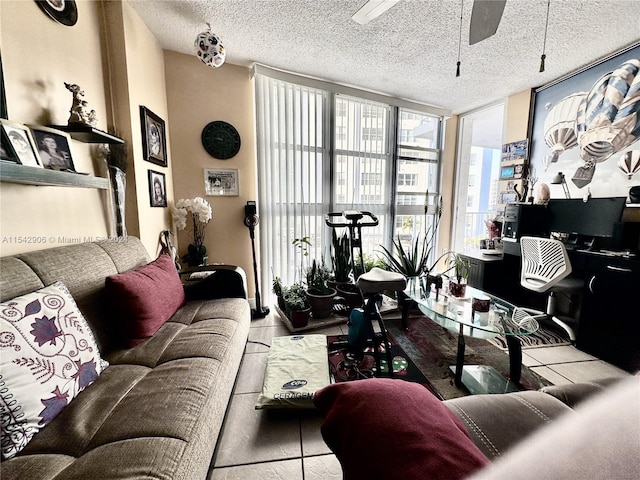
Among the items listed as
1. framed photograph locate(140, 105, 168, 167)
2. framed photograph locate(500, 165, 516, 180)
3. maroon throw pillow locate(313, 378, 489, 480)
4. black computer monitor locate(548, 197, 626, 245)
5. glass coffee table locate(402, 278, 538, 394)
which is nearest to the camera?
maroon throw pillow locate(313, 378, 489, 480)

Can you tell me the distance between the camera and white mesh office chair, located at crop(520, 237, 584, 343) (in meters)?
2.32

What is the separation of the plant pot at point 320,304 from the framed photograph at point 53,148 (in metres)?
2.07

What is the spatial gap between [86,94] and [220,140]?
3.90 ft

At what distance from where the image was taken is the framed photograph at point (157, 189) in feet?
7.65

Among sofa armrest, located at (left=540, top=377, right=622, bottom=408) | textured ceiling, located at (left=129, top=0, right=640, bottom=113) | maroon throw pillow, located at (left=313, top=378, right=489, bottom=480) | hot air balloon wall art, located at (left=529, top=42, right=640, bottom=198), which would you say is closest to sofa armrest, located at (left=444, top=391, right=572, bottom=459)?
sofa armrest, located at (left=540, top=377, right=622, bottom=408)

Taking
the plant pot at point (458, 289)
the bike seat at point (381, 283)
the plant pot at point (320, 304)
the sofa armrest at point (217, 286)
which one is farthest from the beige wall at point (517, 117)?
the sofa armrest at point (217, 286)

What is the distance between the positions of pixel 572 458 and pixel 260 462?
1.26 metres

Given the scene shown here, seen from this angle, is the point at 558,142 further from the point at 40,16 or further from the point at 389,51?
the point at 40,16

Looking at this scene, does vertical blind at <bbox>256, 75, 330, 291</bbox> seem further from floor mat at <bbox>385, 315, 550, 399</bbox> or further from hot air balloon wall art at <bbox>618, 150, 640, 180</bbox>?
hot air balloon wall art at <bbox>618, 150, 640, 180</bbox>

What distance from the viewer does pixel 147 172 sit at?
2283mm

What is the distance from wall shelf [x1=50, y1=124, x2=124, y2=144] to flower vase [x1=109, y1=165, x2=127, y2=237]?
20 cm

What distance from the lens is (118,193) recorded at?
6.16 ft

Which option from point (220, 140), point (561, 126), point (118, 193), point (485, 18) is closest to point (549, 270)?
point (561, 126)

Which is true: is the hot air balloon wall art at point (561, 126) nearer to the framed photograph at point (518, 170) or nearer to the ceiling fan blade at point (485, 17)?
the framed photograph at point (518, 170)
